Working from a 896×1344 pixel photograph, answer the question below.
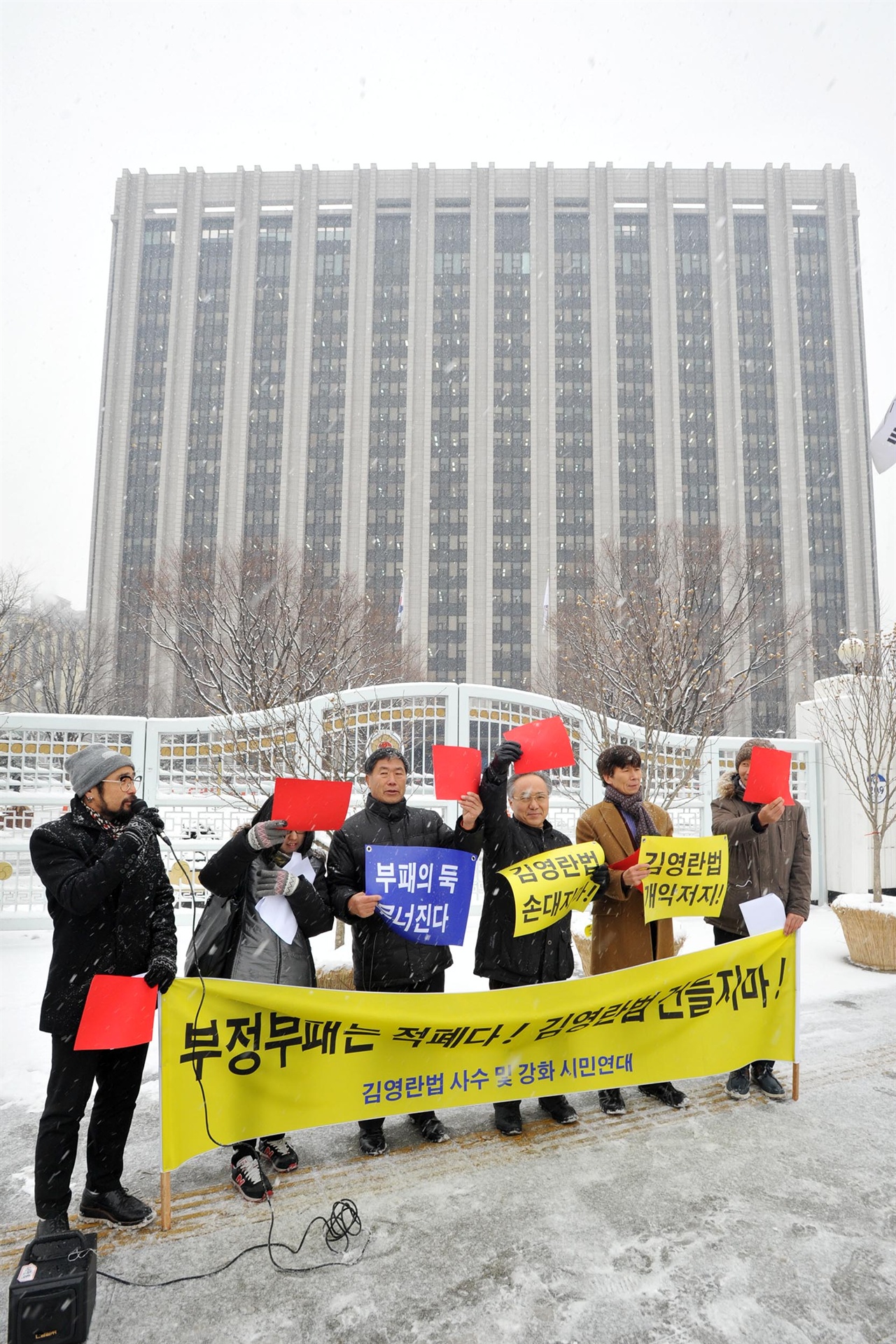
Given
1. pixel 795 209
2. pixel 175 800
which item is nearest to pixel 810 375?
pixel 795 209

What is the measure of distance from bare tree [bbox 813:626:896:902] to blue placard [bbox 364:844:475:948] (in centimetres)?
637

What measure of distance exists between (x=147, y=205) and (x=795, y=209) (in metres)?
66.2

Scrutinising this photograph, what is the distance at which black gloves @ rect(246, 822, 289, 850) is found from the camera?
3254 millimetres

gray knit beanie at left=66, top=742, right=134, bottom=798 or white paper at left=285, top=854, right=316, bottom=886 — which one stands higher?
gray knit beanie at left=66, top=742, right=134, bottom=798

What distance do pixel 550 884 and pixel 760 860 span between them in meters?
1.48

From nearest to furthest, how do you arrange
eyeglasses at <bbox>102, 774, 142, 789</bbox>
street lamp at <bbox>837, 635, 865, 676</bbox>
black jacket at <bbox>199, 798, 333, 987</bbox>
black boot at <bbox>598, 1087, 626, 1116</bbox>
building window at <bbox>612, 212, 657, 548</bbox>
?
eyeglasses at <bbox>102, 774, 142, 789</bbox>
black jacket at <bbox>199, 798, 333, 987</bbox>
black boot at <bbox>598, 1087, 626, 1116</bbox>
street lamp at <bbox>837, 635, 865, 676</bbox>
building window at <bbox>612, 212, 657, 548</bbox>

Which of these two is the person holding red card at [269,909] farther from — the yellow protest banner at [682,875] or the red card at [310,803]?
the yellow protest banner at [682,875]

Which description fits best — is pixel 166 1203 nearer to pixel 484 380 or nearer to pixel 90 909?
pixel 90 909

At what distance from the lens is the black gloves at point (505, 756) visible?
368cm

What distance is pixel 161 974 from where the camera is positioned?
115 inches

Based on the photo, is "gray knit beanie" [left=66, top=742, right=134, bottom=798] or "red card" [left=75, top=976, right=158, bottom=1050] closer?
"red card" [left=75, top=976, right=158, bottom=1050]

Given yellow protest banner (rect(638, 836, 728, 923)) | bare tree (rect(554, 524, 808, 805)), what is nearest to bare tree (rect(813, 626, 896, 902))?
bare tree (rect(554, 524, 808, 805))

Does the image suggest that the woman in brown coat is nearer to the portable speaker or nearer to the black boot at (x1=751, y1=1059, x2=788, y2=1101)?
the black boot at (x1=751, y1=1059, x2=788, y2=1101)

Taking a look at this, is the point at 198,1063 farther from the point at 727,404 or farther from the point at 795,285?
the point at 795,285
